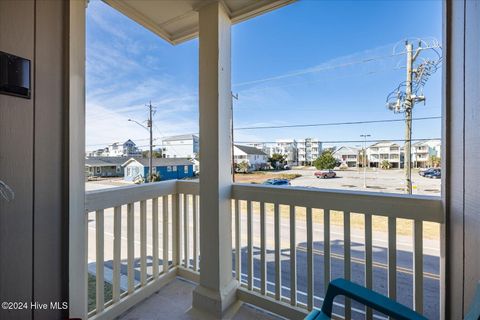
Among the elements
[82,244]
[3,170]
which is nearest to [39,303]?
[82,244]

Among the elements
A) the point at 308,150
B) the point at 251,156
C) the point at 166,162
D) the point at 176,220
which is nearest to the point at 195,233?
the point at 176,220

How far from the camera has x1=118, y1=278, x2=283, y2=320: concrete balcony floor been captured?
1513 mm

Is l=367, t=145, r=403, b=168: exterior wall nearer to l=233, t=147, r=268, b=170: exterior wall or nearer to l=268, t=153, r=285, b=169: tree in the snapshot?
l=268, t=153, r=285, b=169: tree

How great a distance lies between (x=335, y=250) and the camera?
1.87 m

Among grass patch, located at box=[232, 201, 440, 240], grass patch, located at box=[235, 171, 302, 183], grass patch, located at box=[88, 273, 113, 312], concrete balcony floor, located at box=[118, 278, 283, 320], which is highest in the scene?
grass patch, located at box=[235, 171, 302, 183]

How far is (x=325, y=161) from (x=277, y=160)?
0.31 metres

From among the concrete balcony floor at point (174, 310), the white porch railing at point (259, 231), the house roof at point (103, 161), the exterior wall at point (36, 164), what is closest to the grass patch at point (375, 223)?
the white porch railing at point (259, 231)

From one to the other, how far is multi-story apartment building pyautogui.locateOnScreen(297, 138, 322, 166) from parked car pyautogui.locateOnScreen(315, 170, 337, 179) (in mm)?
84

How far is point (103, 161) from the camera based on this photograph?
1.44 meters

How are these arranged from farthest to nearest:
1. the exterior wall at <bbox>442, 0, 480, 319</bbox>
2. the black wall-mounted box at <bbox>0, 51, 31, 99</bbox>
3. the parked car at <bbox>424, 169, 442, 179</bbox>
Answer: the parked car at <bbox>424, 169, 442, 179</bbox>
the black wall-mounted box at <bbox>0, 51, 31, 99</bbox>
the exterior wall at <bbox>442, 0, 480, 319</bbox>

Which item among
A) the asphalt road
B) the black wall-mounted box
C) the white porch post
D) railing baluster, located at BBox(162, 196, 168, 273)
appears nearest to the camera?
the black wall-mounted box

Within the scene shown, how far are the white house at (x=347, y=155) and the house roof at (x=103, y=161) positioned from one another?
143 cm

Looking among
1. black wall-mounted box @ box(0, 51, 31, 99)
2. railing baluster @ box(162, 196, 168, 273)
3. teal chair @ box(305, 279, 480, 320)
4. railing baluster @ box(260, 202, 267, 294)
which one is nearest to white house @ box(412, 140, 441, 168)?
teal chair @ box(305, 279, 480, 320)

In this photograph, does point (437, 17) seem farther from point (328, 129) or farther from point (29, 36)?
point (29, 36)
